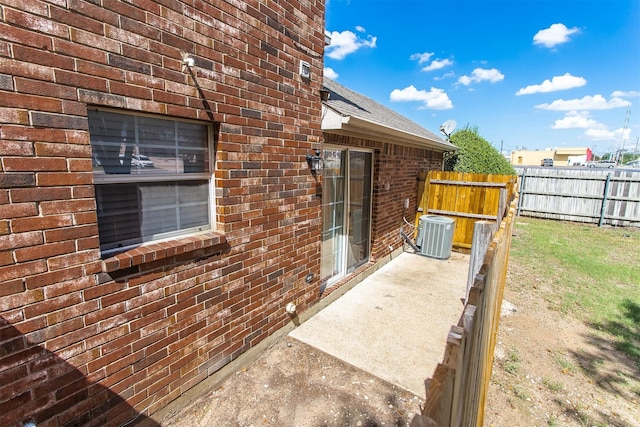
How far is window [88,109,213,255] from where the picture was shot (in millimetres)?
2289

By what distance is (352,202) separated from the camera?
5.75 metres

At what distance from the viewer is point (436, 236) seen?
24.3 ft

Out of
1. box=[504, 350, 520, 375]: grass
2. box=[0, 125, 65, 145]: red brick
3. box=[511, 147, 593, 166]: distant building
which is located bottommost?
box=[504, 350, 520, 375]: grass

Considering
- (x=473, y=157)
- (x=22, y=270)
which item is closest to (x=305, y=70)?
(x=22, y=270)

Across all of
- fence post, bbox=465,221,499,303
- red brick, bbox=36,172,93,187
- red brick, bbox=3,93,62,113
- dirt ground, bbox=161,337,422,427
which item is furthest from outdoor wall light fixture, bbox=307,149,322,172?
red brick, bbox=3,93,62,113

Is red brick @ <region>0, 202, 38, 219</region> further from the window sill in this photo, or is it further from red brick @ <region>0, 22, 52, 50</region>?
red brick @ <region>0, 22, 52, 50</region>

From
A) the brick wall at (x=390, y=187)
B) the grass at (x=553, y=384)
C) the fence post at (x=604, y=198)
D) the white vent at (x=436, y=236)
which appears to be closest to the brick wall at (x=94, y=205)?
the brick wall at (x=390, y=187)

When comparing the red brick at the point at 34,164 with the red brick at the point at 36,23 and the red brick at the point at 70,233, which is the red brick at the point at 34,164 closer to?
the red brick at the point at 70,233

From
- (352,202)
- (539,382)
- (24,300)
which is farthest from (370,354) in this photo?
(24,300)

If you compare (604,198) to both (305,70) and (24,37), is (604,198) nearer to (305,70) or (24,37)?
(305,70)

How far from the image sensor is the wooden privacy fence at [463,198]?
8.13m

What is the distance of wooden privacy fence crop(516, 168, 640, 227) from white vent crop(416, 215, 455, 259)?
29.1ft

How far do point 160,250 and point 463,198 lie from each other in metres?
7.92

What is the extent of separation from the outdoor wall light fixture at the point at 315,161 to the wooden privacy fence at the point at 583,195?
13.0 metres
